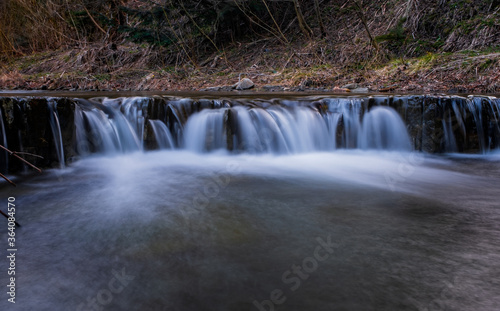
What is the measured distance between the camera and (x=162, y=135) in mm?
5309

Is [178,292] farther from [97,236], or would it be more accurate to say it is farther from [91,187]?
[91,187]

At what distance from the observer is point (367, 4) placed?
12.8 m

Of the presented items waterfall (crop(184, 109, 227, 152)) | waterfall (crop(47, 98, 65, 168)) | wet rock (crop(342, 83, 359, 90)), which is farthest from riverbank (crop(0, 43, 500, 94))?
waterfall (crop(47, 98, 65, 168))

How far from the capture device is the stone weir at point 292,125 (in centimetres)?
524

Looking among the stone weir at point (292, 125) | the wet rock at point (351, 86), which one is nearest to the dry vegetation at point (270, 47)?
the wet rock at point (351, 86)

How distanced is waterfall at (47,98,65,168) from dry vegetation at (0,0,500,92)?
6.77 m

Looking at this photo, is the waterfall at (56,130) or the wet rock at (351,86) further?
the wet rock at (351,86)

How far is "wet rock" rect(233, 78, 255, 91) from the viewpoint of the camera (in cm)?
1007

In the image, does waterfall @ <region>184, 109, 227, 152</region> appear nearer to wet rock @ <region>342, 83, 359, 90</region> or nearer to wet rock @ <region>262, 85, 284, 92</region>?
wet rock @ <region>262, 85, 284, 92</region>

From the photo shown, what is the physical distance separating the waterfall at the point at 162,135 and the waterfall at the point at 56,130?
4.36 feet

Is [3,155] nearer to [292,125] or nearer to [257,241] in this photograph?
[257,241]

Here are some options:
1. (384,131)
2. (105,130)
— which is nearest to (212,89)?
(105,130)

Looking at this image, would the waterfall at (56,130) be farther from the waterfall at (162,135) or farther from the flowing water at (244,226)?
the waterfall at (162,135)

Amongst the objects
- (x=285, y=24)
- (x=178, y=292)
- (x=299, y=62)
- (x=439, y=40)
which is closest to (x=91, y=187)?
(x=178, y=292)
